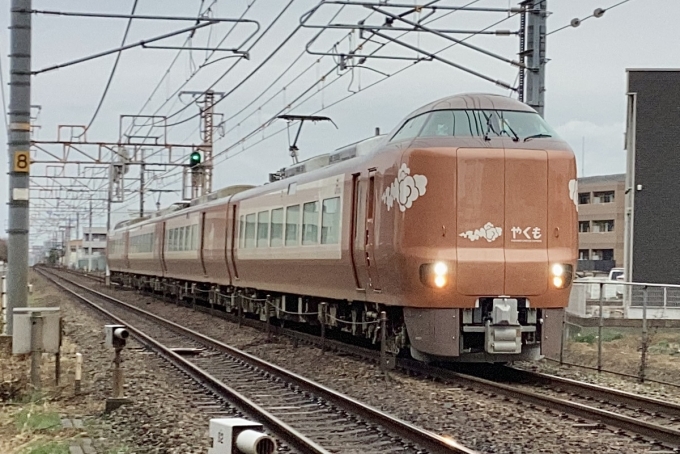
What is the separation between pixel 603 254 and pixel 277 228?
4788 cm

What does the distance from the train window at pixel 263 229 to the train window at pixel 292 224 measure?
156 cm

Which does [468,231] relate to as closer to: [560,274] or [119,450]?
[560,274]

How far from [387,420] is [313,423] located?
0.89 meters

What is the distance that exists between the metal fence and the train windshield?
2.62 meters

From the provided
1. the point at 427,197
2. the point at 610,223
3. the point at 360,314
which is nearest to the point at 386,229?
the point at 427,197

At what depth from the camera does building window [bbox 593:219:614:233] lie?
62.5 m

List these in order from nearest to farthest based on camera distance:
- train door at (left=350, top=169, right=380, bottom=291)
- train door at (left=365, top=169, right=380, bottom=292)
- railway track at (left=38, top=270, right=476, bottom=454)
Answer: railway track at (left=38, top=270, right=476, bottom=454)
train door at (left=365, top=169, right=380, bottom=292)
train door at (left=350, top=169, right=380, bottom=291)

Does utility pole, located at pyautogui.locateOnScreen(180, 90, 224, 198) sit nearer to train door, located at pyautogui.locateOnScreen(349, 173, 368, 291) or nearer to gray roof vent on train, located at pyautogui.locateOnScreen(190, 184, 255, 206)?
gray roof vent on train, located at pyautogui.locateOnScreen(190, 184, 255, 206)

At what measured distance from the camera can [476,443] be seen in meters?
8.28

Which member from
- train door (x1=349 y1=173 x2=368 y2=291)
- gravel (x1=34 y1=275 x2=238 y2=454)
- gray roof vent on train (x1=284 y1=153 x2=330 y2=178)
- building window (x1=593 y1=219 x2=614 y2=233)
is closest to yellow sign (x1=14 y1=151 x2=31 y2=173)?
gravel (x1=34 y1=275 x2=238 y2=454)

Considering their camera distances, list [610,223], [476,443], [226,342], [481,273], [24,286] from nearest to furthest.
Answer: [476,443] < [481,273] < [24,286] < [226,342] < [610,223]

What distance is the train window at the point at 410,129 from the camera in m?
12.5

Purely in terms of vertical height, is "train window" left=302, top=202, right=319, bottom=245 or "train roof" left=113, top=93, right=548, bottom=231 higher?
"train roof" left=113, top=93, right=548, bottom=231

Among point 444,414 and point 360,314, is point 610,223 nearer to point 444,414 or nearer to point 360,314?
point 360,314
